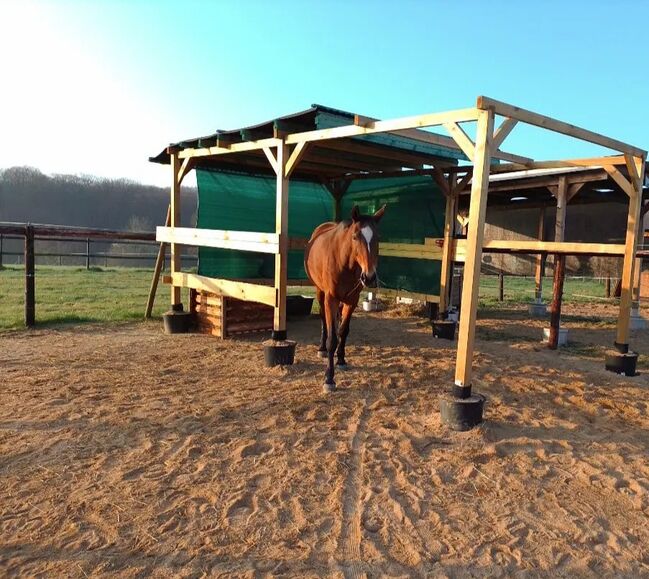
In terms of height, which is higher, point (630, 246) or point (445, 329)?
point (630, 246)

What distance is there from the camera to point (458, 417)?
4.01 metres

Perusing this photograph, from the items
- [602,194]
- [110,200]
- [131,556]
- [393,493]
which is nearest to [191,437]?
[131,556]

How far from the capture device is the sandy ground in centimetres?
244

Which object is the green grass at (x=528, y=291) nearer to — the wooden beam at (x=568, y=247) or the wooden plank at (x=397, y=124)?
the wooden beam at (x=568, y=247)

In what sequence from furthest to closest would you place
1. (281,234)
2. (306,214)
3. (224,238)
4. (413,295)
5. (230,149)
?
(306,214), (413,295), (224,238), (230,149), (281,234)

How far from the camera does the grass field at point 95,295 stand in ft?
29.7

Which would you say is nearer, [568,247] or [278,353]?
[278,353]

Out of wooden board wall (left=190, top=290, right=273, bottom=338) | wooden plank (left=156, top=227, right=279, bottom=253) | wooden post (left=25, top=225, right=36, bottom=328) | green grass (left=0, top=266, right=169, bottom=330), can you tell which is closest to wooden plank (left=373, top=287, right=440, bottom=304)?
wooden board wall (left=190, top=290, right=273, bottom=338)

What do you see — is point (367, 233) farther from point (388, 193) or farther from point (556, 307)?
point (388, 193)

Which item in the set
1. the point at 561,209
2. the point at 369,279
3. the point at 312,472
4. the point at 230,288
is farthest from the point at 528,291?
the point at 312,472

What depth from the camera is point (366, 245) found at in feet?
15.4

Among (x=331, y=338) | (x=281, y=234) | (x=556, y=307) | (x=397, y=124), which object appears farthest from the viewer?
(x=556, y=307)

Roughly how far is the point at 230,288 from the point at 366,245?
2855 mm

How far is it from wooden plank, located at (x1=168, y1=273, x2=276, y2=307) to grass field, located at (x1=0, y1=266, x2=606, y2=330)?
2.01 metres
